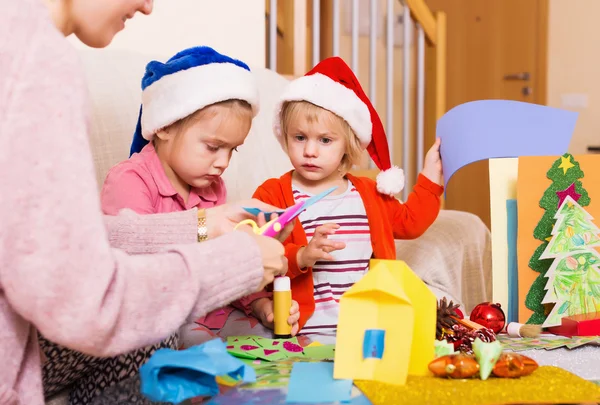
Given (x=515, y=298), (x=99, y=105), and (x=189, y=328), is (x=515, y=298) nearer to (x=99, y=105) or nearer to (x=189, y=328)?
(x=189, y=328)

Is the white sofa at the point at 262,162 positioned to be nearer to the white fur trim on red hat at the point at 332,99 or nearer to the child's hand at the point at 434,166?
the child's hand at the point at 434,166

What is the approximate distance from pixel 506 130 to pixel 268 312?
1.99ft

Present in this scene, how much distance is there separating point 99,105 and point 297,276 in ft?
1.97

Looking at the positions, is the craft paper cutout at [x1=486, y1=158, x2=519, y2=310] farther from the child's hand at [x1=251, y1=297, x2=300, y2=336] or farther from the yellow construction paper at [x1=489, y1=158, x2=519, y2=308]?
the child's hand at [x1=251, y1=297, x2=300, y2=336]

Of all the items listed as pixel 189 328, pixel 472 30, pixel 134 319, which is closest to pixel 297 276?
pixel 189 328

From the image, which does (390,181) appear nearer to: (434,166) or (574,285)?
(434,166)

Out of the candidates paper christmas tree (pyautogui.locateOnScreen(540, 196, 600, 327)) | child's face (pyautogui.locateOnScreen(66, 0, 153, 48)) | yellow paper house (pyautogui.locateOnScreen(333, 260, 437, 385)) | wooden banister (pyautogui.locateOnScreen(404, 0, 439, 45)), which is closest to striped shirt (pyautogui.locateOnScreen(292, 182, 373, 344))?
paper christmas tree (pyautogui.locateOnScreen(540, 196, 600, 327))

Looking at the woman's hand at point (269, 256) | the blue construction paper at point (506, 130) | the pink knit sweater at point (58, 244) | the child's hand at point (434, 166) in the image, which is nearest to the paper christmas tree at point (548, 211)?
the blue construction paper at point (506, 130)

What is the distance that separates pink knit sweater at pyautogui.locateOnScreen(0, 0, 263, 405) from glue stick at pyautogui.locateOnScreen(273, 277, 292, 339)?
43 centimetres

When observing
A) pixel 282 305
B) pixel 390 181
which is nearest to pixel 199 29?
pixel 390 181

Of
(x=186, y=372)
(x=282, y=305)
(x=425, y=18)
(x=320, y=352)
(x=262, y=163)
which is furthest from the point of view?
(x=425, y=18)

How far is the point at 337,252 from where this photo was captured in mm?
1503

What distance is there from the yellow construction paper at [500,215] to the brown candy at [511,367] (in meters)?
0.47

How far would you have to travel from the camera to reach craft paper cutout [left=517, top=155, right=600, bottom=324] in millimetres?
1376
